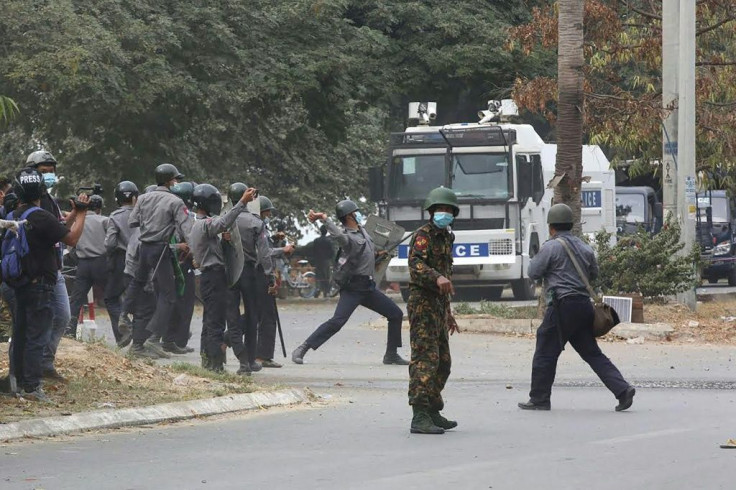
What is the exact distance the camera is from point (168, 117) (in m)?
32.9

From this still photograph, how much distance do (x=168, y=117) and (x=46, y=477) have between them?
2402 centimetres

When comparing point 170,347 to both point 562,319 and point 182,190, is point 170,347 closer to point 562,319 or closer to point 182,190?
point 182,190

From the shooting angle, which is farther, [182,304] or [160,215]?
[182,304]

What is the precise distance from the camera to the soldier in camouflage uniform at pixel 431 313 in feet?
37.8

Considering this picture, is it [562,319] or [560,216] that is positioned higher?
[560,216]

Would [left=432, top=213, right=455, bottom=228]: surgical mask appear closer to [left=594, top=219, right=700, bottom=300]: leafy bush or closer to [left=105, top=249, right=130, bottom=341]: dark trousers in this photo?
[left=105, top=249, right=130, bottom=341]: dark trousers

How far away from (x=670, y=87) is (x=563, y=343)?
44.0 feet

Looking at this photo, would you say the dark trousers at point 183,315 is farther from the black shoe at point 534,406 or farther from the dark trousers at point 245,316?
the black shoe at point 534,406

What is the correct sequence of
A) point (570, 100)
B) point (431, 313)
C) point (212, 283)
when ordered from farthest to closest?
point (570, 100), point (212, 283), point (431, 313)

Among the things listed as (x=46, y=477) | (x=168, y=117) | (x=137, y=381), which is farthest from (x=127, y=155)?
(x=46, y=477)

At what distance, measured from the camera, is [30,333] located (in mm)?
12156

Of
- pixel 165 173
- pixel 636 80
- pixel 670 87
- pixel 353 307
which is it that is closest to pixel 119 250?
pixel 165 173

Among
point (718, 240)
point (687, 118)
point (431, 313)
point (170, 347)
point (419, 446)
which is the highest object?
point (687, 118)

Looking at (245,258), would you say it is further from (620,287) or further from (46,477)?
(620,287)
